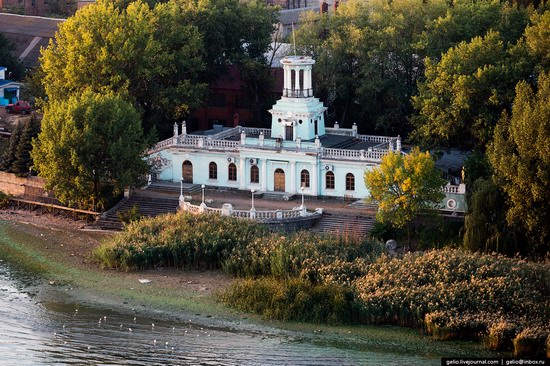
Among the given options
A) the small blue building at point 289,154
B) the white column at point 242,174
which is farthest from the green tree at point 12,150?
the white column at point 242,174

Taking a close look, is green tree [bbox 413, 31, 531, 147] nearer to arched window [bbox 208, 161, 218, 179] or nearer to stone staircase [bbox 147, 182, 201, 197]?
arched window [bbox 208, 161, 218, 179]

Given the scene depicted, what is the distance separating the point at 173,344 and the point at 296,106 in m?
23.4

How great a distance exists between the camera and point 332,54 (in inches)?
3248

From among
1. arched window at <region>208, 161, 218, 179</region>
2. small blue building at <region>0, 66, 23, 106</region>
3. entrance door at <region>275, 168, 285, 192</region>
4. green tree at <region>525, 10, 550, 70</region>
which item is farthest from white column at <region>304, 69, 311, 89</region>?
small blue building at <region>0, 66, 23, 106</region>

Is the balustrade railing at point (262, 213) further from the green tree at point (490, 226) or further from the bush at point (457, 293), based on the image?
the bush at point (457, 293)

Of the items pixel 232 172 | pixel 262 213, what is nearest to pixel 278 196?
pixel 232 172

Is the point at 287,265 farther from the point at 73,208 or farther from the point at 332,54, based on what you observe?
the point at 332,54

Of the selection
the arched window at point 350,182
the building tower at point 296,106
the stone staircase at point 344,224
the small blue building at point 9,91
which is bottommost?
the stone staircase at point 344,224

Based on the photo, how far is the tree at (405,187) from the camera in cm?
6694

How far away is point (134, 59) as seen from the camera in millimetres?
79500

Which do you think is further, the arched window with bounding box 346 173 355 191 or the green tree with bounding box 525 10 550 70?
the arched window with bounding box 346 173 355 191

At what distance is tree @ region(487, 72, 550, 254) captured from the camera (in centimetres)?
6297

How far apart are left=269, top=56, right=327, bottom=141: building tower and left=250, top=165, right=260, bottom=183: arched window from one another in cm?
248

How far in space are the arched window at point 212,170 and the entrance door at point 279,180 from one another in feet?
11.5
